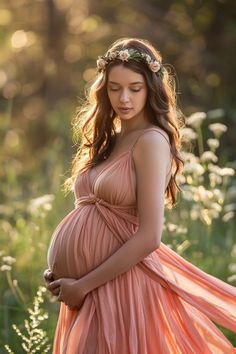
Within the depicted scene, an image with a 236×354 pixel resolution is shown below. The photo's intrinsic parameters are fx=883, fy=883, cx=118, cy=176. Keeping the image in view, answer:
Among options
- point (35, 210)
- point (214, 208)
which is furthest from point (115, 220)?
point (35, 210)

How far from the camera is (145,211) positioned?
3639 millimetres

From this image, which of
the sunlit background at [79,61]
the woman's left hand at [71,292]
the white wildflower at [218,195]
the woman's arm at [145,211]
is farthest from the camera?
the sunlit background at [79,61]

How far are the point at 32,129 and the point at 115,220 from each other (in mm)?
12419

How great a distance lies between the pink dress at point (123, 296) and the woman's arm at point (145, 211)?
8 centimetres

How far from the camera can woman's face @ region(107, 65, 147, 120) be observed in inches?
149

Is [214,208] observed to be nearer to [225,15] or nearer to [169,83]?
[169,83]

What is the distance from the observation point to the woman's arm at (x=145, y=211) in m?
3.63

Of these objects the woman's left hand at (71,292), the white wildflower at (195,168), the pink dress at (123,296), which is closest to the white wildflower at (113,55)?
the pink dress at (123,296)

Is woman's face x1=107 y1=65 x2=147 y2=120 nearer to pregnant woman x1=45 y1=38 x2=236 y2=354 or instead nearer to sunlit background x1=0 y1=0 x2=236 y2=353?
pregnant woman x1=45 y1=38 x2=236 y2=354

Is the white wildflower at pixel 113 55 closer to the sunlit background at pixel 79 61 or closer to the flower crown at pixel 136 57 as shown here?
the flower crown at pixel 136 57

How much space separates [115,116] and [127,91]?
384 mm

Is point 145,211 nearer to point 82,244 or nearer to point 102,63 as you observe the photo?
point 82,244

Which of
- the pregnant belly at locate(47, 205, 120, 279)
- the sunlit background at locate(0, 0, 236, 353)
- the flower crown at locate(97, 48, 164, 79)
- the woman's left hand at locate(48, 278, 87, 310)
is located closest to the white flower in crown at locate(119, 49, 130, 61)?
the flower crown at locate(97, 48, 164, 79)

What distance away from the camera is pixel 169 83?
404 cm
